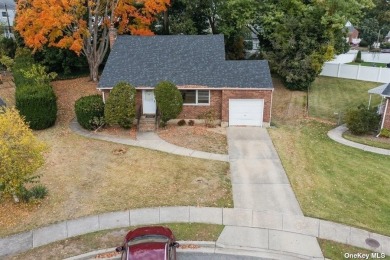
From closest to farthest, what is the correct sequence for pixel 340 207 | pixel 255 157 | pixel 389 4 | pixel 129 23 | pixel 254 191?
pixel 340 207 < pixel 254 191 < pixel 255 157 < pixel 129 23 < pixel 389 4

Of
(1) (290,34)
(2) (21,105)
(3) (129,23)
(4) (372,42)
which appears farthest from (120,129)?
(4) (372,42)

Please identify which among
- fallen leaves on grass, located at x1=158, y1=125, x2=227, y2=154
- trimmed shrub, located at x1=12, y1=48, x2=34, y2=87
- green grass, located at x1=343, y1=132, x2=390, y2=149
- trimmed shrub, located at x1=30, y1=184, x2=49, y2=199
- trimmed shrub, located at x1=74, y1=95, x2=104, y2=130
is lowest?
green grass, located at x1=343, y1=132, x2=390, y2=149

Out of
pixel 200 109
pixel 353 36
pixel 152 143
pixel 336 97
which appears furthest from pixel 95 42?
pixel 353 36

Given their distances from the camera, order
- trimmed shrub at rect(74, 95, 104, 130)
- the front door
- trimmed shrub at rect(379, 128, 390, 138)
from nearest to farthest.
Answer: trimmed shrub at rect(379, 128, 390, 138) < trimmed shrub at rect(74, 95, 104, 130) < the front door

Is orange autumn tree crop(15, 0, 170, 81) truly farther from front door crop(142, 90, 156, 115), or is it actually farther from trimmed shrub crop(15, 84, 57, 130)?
front door crop(142, 90, 156, 115)

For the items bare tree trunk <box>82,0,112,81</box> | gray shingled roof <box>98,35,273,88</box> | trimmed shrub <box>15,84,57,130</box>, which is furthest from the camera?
bare tree trunk <box>82,0,112,81</box>

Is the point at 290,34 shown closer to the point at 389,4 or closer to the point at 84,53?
the point at 84,53

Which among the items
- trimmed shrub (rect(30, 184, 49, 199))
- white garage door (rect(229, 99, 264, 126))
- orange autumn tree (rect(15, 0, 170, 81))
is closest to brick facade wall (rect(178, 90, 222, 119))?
white garage door (rect(229, 99, 264, 126))
